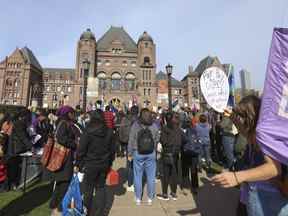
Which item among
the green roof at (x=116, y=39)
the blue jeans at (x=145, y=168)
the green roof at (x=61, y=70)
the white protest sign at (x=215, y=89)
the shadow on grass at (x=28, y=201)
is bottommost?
the shadow on grass at (x=28, y=201)

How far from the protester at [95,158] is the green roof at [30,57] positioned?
7917cm

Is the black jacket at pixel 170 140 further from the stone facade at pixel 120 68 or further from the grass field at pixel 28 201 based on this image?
the stone facade at pixel 120 68

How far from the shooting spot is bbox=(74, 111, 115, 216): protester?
4.18 meters

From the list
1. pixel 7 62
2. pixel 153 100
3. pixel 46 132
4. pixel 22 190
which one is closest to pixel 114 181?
pixel 22 190

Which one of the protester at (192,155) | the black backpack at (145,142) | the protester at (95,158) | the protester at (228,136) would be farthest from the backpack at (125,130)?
the protester at (228,136)

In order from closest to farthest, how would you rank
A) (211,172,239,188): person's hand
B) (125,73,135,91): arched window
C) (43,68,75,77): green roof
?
(211,172,239,188): person's hand < (125,73,135,91): arched window < (43,68,75,77): green roof

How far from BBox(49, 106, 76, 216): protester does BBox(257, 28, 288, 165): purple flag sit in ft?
12.7

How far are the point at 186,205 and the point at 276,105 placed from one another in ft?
13.8

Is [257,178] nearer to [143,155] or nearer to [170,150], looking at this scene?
[143,155]

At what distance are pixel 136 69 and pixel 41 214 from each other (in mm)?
60501

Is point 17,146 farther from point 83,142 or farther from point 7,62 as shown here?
point 7,62

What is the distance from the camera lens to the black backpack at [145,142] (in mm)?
5176

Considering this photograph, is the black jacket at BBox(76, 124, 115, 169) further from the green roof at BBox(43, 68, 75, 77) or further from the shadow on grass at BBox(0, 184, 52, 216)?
the green roof at BBox(43, 68, 75, 77)

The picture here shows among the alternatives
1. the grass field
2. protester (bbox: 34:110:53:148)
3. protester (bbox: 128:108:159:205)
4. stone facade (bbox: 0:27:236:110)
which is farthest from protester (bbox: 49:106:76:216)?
stone facade (bbox: 0:27:236:110)
